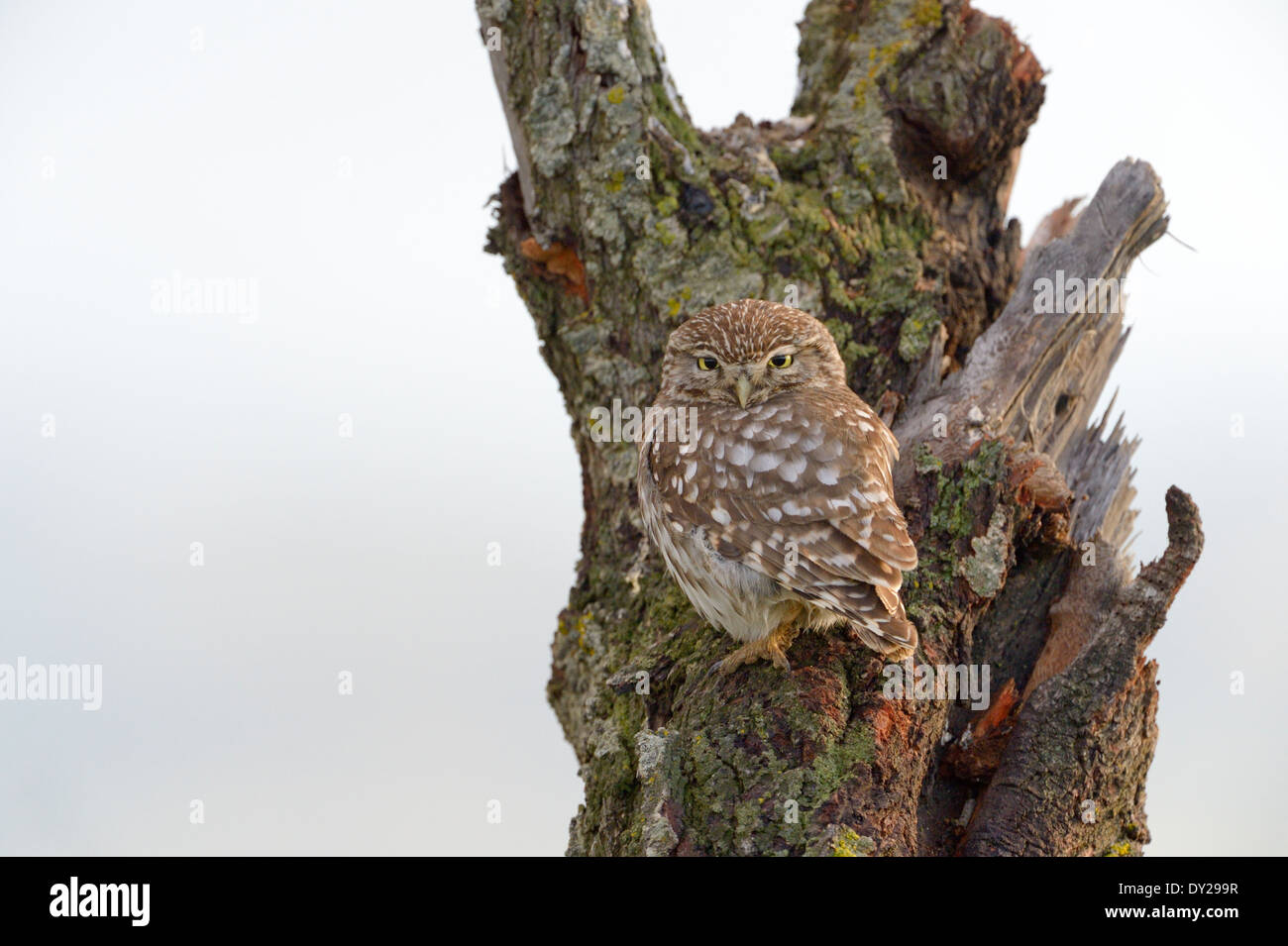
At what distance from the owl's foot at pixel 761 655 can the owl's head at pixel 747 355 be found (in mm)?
841

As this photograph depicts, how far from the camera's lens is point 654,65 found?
4363 mm

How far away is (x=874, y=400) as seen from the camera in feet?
13.6

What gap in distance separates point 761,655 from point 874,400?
1.53 meters

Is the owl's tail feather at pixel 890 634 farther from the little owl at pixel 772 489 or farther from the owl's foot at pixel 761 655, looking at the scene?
the owl's foot at pixel 761 655

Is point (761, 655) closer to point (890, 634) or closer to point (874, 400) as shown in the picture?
point (890, 634)

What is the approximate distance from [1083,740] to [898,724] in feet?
2.36

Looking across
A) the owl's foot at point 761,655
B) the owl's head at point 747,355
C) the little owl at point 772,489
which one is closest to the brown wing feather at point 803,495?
the little owl at point 772,489

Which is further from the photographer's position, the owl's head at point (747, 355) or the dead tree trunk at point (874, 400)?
the owl's head at point (747, 355)

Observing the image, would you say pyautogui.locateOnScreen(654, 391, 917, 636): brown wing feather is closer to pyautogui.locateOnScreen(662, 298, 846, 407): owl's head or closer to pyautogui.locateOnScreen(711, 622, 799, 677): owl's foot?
pyautogui.locateOnScreen(662, 298, 846, 407): owl's head

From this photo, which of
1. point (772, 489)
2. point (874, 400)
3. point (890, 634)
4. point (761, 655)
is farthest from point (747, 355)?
point (890, 634)

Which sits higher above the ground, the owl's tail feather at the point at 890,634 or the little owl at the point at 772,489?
the little owl at the point at 772,489

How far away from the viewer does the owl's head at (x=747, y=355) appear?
3467mm
